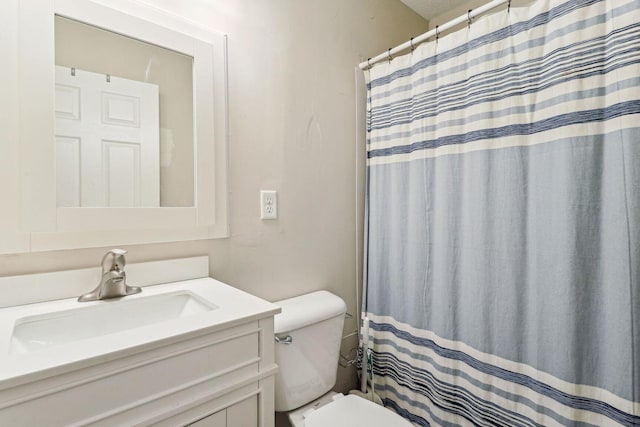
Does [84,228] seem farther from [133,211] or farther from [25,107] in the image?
[25,107]

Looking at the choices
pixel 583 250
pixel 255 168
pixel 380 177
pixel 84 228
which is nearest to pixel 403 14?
pixel 380 177

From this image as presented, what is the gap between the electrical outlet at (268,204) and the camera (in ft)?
4.38

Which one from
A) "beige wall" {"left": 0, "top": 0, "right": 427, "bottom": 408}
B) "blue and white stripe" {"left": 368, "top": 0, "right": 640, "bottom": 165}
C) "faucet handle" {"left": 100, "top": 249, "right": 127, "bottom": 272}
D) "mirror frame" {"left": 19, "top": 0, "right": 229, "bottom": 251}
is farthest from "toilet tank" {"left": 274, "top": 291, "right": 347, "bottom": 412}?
"blue and white stripe" {"left": 368, "top": 0, "right": 640, "bottom": 165}

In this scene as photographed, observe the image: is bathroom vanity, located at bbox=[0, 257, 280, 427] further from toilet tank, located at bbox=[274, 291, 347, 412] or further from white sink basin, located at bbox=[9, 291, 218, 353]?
toilet tank, located at bbox=[274, 291, 347, 412]

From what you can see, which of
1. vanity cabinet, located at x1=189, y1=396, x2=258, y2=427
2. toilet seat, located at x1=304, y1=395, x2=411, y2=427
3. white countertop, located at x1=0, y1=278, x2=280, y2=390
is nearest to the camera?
white countertop, located at x1=0, y1=278, x2=280, y2=390

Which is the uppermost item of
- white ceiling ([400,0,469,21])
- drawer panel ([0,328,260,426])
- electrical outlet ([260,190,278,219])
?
white ceiling ([400,0,469,21])

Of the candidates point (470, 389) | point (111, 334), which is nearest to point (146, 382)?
point (111, 334)

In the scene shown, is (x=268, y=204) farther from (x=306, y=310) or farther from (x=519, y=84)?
(x=519, y=84)

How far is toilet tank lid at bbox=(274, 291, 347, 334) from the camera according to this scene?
1171 millimetres

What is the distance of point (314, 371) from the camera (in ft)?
4.18

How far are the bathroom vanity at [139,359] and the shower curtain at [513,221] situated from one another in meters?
0.83

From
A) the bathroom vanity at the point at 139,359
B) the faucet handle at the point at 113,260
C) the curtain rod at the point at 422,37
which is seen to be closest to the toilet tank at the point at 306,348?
the bathroom vanity at the point at 139,359

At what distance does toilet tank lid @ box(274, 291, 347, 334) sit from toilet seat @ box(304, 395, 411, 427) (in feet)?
1.02

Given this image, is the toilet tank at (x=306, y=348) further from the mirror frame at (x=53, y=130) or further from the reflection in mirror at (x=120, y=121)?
the reflection in mirror at (x=120, y=121)
